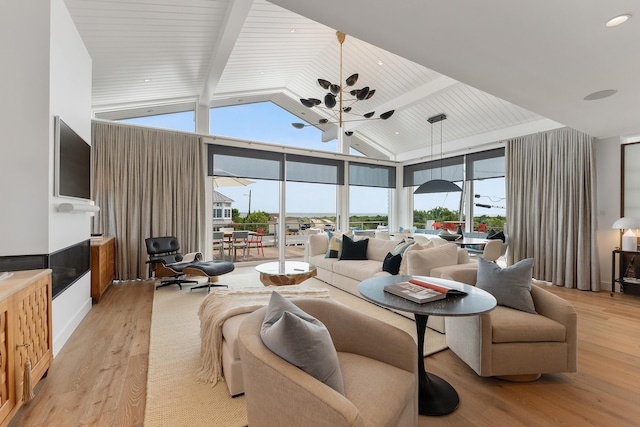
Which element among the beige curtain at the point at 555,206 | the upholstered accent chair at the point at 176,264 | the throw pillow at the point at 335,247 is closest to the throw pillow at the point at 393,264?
the throw pillow at the point at 335,247

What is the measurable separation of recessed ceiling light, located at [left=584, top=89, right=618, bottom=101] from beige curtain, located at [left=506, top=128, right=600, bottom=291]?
205 centimetres

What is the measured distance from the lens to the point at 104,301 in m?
3.79

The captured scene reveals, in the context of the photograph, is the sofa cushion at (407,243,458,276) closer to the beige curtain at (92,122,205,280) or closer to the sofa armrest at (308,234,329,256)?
the sofa armrest at (308,234,329,256)

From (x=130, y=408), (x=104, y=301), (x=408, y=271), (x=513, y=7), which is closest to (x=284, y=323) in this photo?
(x=130, y=408)

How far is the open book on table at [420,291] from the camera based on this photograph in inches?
65.0

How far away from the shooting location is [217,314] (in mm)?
2137

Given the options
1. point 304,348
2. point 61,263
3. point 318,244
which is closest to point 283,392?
point 304,348

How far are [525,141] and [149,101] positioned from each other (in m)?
6.71

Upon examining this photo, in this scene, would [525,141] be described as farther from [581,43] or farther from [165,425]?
[165,425]

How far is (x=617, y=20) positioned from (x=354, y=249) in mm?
3521

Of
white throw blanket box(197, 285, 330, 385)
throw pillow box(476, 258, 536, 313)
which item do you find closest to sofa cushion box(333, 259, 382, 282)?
white throw blanket box(197, 285, 330, 385)

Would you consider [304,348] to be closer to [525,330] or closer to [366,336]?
[366,336]

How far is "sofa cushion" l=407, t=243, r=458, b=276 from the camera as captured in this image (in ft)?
10.1

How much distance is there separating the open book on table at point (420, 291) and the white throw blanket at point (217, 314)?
0.77m
